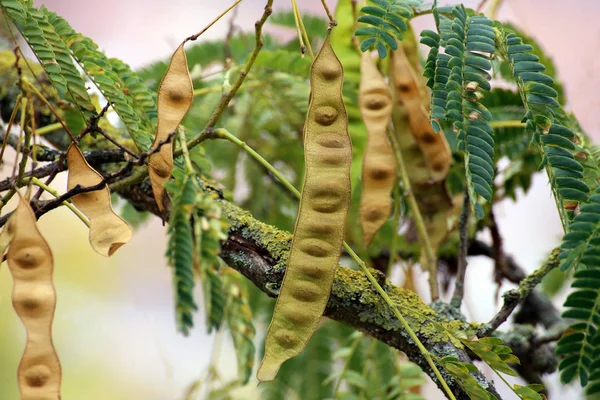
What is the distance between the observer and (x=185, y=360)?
2168 mm

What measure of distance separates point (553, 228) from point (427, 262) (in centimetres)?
155

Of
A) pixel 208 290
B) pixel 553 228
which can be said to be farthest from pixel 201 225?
pixel 553 228

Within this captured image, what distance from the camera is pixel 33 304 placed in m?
0.59

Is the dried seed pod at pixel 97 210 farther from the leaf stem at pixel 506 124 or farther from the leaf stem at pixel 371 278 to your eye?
the leaf stem at pixel 506 124

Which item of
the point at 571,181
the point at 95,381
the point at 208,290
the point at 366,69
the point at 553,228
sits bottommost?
the point at 208,290

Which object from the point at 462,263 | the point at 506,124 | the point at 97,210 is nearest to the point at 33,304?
the point at 97,210

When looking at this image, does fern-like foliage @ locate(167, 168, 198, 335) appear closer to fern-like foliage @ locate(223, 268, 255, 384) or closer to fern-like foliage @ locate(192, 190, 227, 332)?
fern-like foliage @ locate(192, 190, 227, 332)

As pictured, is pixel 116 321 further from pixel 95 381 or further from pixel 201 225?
pixel 201 225

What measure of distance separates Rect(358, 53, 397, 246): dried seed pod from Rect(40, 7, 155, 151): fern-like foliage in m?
0.27

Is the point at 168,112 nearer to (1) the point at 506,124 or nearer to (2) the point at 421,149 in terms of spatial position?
(2) the point at 421,149

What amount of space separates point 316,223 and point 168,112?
0.58ft

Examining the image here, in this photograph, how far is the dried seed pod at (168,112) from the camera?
67cm

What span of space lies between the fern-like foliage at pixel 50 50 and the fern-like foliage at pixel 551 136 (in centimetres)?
43

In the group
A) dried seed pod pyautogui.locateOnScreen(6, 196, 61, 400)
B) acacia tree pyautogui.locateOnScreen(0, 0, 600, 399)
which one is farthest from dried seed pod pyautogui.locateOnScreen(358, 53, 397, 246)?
dried seed pod pyautogui.locateOnScreen(6, 196, 61, 400)
